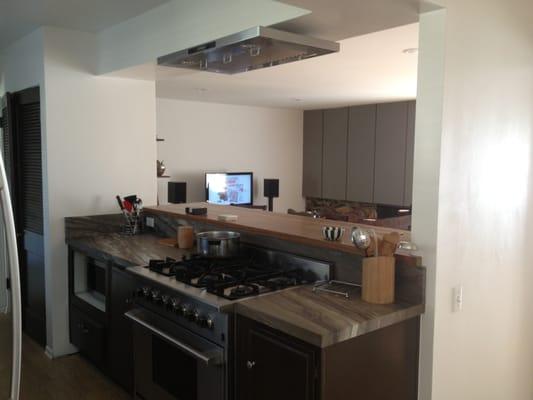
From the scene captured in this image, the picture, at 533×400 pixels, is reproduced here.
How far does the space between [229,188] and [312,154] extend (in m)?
1.94

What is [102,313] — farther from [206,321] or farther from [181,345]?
[206,321]

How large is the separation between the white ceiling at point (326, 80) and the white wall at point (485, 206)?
39.5 inches

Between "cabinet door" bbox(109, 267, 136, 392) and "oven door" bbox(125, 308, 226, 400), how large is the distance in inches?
6.5

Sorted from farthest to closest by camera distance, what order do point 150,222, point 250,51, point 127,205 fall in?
point 150,222, point 127,205, point 250,51

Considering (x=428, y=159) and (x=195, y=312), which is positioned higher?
(x=428, y=159)

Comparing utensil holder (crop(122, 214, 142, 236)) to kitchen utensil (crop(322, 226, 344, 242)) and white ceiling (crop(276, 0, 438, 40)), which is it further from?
white ceiling (crop(276, 0, 438, 40))

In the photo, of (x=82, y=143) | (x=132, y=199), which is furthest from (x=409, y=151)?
(x=82, y=143)

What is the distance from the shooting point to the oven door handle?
2.06m

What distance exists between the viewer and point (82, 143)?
3.53 meters

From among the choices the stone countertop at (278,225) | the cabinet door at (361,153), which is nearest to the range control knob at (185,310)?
the stone countertop at (278,225)

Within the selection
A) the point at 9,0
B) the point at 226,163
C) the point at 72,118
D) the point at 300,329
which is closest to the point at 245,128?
the point at 226,163

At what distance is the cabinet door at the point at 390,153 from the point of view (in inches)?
295

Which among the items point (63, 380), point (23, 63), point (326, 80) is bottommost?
point (63, 380)

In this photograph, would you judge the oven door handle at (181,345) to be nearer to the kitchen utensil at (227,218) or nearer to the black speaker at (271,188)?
the kitchen utensil at (227,218)
